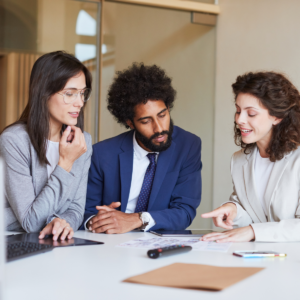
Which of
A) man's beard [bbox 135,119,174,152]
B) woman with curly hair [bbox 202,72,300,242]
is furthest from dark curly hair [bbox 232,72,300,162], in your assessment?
man's beard [bbox 135,119,174,152]

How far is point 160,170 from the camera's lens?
2.39 meters

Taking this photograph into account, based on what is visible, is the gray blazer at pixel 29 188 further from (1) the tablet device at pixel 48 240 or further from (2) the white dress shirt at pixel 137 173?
(2) the white dress shirt at pixel 137 173

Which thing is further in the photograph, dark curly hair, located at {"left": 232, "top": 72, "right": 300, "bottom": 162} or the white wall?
the white wall

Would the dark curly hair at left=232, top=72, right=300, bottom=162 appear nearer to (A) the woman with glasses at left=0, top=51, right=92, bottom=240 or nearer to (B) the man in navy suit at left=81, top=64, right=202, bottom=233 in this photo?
(B) the man in navy suit at left=81, top=64, right=202, bottom=233

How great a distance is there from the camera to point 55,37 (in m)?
3.77

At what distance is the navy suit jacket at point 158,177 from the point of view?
7.76 ft

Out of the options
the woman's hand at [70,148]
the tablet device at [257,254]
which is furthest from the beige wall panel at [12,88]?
the tablet device at [257,254]

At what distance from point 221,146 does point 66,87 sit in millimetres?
2531

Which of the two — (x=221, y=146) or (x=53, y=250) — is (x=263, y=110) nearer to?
(x=53, y=250)

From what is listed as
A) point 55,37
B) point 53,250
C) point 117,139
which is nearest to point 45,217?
point 53,250

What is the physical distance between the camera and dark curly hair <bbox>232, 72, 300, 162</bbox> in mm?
2094

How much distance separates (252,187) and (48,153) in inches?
42.0

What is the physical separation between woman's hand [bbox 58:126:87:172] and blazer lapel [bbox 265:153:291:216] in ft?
3.11

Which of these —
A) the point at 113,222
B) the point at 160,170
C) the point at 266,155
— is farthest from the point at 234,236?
the point at 160,170
